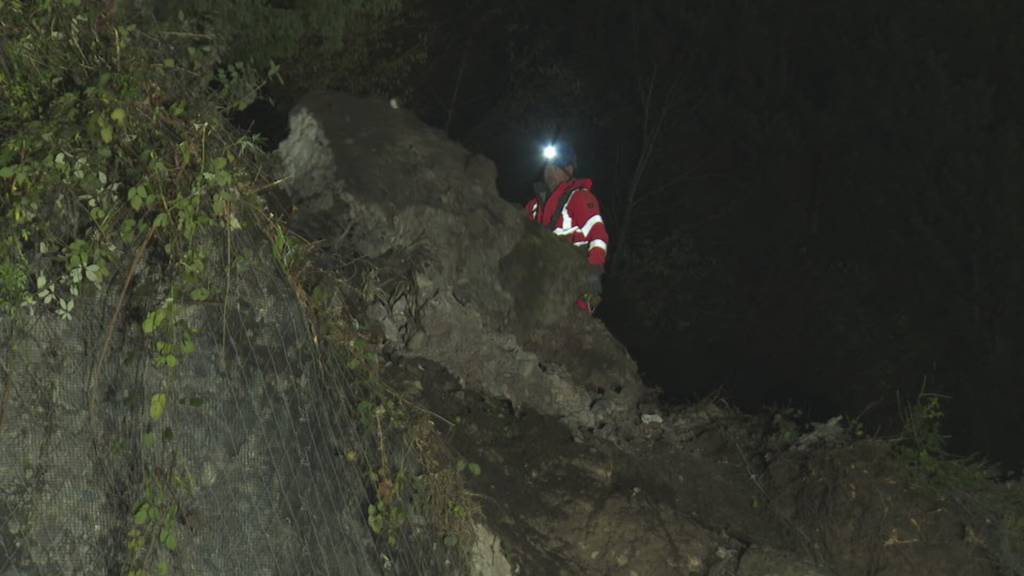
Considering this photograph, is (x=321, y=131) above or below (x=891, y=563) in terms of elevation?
above

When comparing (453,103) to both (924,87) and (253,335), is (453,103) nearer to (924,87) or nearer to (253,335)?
(924,87)

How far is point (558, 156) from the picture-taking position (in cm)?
941

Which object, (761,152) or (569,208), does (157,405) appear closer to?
(569,208)

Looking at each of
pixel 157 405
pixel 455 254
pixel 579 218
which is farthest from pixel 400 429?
pixel 579 218

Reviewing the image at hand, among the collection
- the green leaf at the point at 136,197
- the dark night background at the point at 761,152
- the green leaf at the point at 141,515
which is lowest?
the dark night background at the point at 761,152

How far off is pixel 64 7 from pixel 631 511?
3521 mm

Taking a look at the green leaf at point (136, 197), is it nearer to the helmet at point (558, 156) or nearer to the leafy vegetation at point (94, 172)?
the leafy vegetation at point (94, 172)

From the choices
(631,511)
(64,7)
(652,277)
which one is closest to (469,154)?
(631,511)

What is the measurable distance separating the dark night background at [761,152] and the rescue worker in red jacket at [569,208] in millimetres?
7558

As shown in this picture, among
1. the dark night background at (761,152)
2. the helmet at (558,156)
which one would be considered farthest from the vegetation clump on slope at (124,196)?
the dark night background at (761,152)

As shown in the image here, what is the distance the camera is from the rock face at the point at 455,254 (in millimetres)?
5852

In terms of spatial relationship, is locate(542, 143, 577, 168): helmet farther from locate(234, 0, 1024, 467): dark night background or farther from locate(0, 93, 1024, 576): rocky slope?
locate(234, 0, 1024, 467): dark night background

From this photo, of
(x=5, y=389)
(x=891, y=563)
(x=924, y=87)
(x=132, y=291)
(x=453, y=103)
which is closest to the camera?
(x=5, y=389)

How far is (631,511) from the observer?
586cm
